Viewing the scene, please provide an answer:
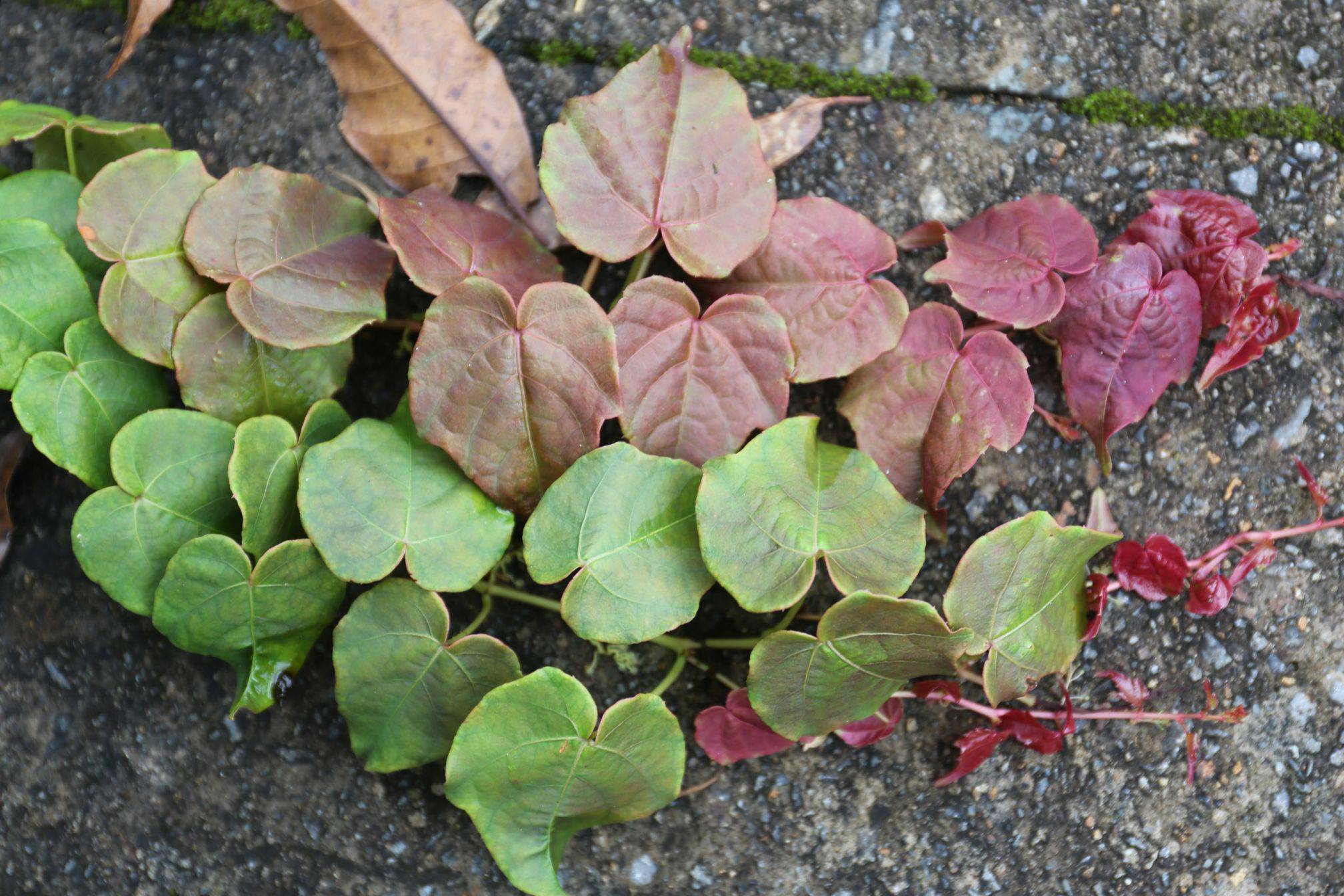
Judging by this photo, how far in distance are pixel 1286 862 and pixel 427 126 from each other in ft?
5.83

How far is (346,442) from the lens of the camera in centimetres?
144

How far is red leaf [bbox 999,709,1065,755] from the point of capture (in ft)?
5.14

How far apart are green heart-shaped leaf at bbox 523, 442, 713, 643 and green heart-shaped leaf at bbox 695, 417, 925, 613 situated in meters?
0.06

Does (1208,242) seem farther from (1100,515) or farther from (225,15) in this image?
(225,15)

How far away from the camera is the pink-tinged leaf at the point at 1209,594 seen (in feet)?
5.20

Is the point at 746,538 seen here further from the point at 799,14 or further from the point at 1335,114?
the point at 1335,114

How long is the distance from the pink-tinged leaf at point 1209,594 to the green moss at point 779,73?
86 cm

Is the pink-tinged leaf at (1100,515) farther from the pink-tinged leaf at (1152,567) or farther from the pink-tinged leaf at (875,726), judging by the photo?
the pink-tinged leaf at (875,726)

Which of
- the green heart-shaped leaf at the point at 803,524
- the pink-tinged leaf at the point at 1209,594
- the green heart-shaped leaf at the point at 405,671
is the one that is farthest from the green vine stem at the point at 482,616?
the pink-tinged leaf at the point at 1209,594

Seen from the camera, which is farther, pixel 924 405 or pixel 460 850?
pixel 460 850

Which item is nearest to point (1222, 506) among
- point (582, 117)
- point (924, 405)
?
point (924, 405)

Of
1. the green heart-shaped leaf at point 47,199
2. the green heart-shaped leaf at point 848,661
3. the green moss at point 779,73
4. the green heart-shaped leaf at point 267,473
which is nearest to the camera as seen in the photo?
the green heart-shaped leaf at point 848,661

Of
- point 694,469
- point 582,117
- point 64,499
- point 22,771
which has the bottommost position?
point 22,771

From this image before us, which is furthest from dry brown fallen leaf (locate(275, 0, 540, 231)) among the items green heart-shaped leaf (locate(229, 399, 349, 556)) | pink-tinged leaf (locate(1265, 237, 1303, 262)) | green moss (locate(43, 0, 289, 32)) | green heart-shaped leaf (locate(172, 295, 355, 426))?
pink-tinged leaf (locate(1265, 237, 1303, 262))
